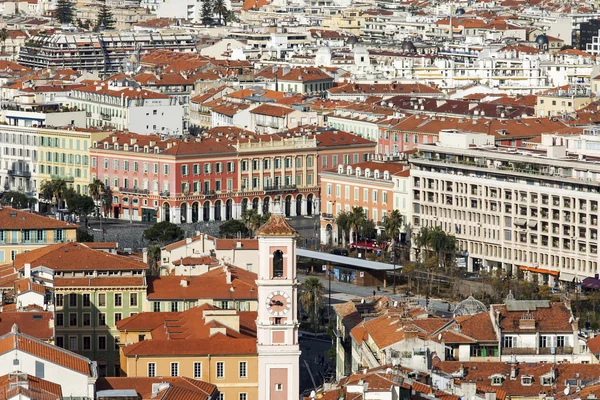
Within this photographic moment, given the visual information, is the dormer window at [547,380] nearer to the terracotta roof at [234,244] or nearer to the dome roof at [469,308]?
the dome roof at [469,308]

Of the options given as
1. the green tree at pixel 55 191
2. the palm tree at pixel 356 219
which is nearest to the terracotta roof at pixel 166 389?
the palm tree at pixel 356 219

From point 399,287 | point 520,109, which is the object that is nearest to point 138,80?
point 520,109

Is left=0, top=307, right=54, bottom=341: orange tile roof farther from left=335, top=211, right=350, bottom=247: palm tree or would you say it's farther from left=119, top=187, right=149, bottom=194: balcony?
left=119, top=187, right=149, bottom=194: balcony

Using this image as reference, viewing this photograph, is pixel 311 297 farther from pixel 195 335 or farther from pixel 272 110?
pixel 272 110

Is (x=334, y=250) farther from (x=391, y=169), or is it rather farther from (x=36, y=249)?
(x=36, y=249)

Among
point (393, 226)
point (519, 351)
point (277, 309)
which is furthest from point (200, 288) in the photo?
point (393, 226)

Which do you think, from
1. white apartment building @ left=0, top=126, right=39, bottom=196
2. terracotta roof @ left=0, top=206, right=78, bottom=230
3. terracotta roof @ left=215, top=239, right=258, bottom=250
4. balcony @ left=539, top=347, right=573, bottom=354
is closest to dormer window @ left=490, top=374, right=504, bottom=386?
balcony @ left=539, top=347, right=573, bottom=354
